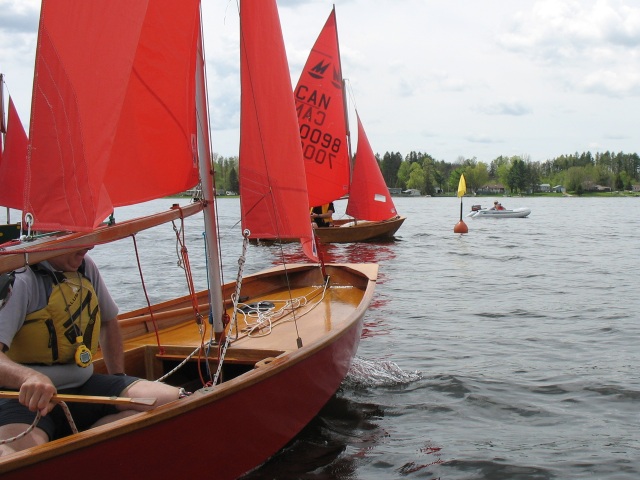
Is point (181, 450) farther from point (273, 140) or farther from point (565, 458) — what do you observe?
point (565, 458)

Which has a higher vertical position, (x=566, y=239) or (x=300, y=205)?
(x=300, y=205)

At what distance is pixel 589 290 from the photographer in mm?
13219

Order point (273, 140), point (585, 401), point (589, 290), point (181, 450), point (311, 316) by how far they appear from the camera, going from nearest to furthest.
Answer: point (181, 450), point (273, 140), point (311, 316), point (585, 401), point (589, 290)

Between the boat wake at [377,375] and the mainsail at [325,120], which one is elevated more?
the mainsail at [325,120]

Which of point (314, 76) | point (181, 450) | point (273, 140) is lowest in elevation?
point (181, 450)

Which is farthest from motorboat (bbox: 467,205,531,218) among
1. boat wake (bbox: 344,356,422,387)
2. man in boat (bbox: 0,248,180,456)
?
man in boat (bbox: 0,248,180,456)

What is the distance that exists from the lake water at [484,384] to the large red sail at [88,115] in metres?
1.45

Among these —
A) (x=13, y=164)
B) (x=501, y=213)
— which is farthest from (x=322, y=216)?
(x=501, y=213)

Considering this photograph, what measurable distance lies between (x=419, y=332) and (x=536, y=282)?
19.2 feet

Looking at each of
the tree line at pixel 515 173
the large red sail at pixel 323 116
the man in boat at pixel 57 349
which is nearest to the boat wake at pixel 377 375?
the man in boat at pixel 57 349

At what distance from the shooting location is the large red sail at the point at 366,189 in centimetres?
2134

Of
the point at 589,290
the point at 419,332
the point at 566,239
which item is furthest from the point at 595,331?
the point at 566,239

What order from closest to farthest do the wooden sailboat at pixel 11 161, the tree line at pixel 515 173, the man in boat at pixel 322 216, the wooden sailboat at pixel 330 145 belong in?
the wooden sailboat at pixel 11 161 < the wooden sailboat at pixel 330 145 < the man in boat at pixel 322 216 < the tree line at pixel 515 173

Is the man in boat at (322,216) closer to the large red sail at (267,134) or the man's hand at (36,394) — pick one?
the large red sail at (267,134)
